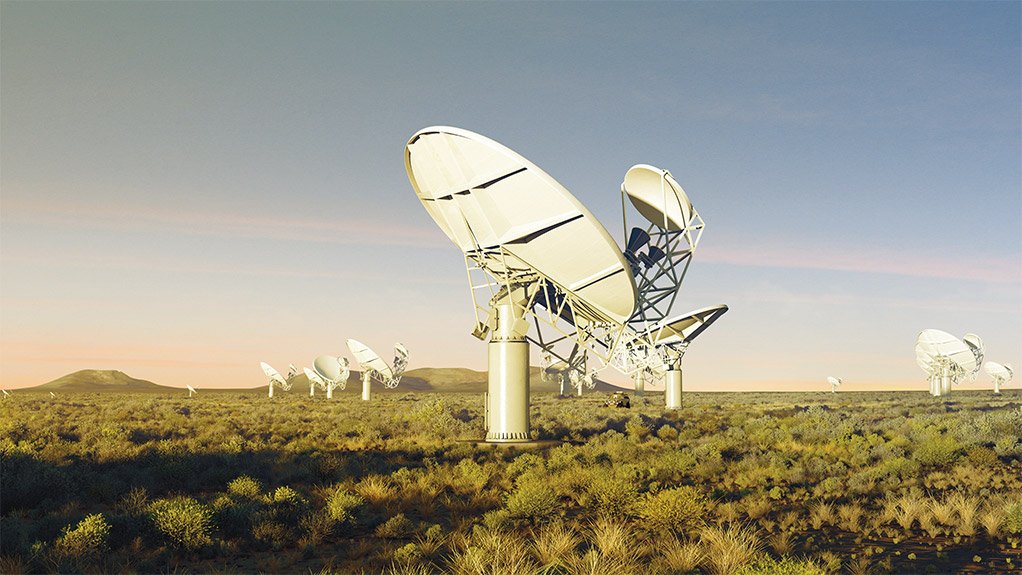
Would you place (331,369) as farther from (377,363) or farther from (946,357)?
(946,357)

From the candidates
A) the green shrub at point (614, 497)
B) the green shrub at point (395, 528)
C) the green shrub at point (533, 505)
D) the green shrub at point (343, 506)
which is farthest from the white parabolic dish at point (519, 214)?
the green shrub at point (395, 528)

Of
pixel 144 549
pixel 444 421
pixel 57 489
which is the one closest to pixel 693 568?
pixel 144 549

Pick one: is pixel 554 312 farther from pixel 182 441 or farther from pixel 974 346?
pixel 974 346

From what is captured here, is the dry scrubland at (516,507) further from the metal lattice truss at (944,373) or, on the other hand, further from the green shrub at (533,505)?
the metal lattice truss at (944,373)

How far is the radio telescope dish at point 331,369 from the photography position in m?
78.5

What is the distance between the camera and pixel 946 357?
78.2 meters

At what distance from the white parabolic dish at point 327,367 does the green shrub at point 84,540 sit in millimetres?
67646

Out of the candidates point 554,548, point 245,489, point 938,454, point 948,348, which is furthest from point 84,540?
point 948,348

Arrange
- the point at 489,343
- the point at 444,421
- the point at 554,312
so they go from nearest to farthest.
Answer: the point at 489,343 → the point at 554,312 → the point at 444,421

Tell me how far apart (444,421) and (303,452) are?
12585mm

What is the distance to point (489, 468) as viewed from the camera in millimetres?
20391

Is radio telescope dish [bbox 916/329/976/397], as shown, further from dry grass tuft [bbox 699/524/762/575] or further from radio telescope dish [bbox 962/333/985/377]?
dry grass tuft [bbox 699/524/762/575]

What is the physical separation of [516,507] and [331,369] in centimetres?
6899

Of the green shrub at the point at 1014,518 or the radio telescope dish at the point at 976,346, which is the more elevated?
the radio telescope dish at the point at 976,346
